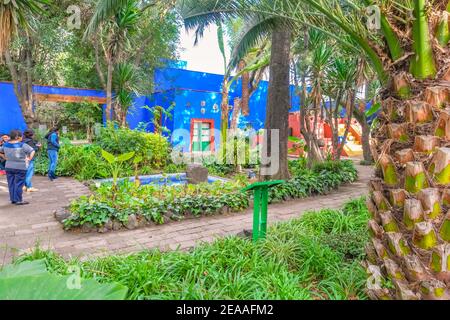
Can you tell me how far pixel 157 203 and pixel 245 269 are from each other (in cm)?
286

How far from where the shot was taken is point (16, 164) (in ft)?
20.3

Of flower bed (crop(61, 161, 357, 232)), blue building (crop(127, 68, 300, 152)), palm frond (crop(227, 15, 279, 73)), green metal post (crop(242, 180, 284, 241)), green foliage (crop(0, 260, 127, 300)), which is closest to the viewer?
green foliage (crop(0, 260, 127, 300))

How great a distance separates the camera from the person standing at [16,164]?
615 cm

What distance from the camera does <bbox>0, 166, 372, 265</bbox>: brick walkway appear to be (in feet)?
13.5

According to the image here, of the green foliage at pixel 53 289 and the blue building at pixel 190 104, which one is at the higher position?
the blue building at pixel 190 104

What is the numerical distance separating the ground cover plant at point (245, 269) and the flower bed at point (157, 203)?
5.29ft

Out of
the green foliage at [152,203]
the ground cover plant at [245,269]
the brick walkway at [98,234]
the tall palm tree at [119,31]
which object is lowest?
the brick walkway at [98,234]

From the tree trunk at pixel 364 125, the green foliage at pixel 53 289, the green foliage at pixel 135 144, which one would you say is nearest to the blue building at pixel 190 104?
the tree trunk at pixel 364 125

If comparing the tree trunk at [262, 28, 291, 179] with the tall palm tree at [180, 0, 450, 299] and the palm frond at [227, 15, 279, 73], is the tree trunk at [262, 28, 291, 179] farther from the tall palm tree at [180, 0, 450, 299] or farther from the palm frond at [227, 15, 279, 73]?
the tall palm tree at [180, 0, 450, 299]

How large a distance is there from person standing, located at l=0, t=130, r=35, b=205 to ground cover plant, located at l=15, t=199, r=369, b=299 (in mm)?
3708

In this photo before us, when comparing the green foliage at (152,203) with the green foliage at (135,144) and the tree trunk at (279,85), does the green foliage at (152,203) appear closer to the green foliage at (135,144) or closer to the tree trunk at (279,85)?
the tree trunk at (279,85)

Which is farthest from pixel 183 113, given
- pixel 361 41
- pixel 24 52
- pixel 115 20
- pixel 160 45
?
pixel 361 41

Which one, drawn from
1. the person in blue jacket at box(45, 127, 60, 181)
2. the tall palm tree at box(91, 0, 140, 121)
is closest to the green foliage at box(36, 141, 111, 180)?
the person in blue jacket at box(45, 127, 60, 181)

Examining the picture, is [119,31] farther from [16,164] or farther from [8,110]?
[8,110]
